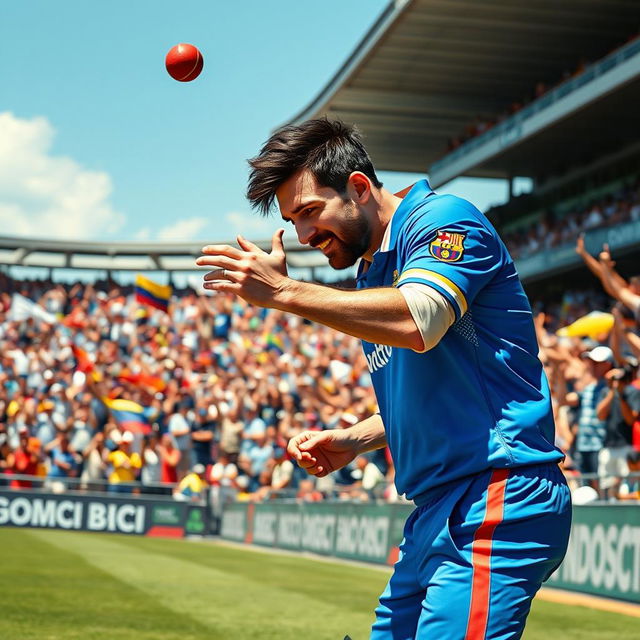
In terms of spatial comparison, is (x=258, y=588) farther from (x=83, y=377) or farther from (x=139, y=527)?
(x=83, y=377)

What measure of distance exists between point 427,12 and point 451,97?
27.0 ft

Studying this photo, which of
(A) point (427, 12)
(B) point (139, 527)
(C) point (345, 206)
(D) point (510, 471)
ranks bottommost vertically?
(B) point (139, 527)

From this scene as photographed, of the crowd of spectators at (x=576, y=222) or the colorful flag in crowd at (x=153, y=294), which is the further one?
the colorful flag in crowd at (x=153, y=294)

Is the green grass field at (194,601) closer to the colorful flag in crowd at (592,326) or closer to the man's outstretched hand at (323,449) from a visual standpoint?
the colorful flag in crowd at (592,326)

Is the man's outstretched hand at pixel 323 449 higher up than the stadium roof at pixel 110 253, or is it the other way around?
the stadium roof at pixel 110 253

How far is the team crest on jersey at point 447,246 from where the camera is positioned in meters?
3.08

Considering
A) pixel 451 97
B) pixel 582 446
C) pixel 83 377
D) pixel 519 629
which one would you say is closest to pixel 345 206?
pixel 519 629

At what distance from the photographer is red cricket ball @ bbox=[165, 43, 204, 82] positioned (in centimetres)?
541

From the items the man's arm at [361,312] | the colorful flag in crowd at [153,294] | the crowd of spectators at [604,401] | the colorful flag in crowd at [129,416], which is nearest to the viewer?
the man's arm at [361,312]

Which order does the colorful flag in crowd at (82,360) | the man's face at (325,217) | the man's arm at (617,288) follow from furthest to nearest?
the colorful flag in crowd at (82,360)
the man's arm at (617,288)
the man's face at (325,217)

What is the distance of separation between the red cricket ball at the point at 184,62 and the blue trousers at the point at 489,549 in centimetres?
289

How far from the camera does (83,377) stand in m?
27.0

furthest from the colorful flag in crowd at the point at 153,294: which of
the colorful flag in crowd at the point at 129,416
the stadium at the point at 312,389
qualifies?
the colorful flag in crowd at the point at 129,416

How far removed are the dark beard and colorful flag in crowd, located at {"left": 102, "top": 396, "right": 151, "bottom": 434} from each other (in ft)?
67.3
